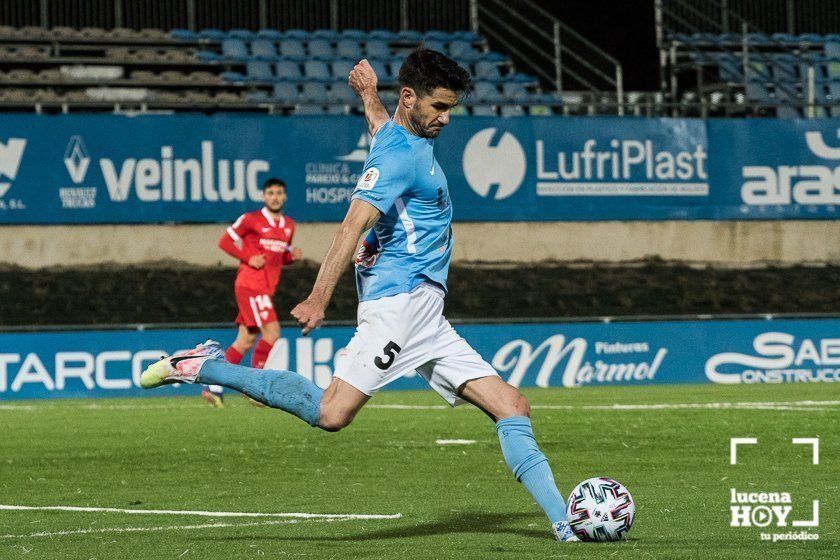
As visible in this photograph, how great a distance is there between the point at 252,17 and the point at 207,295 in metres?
8.54

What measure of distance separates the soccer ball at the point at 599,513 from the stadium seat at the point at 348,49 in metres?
23.0

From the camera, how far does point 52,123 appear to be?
23.9 m

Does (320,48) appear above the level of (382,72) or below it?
above

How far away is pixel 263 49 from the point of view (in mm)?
28734

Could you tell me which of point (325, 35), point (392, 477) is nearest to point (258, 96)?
point (325, 35)

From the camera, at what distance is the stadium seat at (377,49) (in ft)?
95.4

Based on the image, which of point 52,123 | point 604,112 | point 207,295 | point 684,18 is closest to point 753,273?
point 604,112

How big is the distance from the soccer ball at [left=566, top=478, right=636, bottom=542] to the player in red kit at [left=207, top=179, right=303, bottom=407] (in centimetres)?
1017

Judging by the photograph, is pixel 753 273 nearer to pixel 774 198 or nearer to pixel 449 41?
pixel 774 198

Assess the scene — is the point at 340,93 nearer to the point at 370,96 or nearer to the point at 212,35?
the point at 212,35

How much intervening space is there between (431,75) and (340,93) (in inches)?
821

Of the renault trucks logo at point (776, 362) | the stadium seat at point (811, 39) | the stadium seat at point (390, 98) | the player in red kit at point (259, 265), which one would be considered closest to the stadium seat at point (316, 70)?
the stadium seat at point (390, 98)

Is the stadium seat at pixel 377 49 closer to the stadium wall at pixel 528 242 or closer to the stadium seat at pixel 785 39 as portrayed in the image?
the stadium wall at pixel 528 242

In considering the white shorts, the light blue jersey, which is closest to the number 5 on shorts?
the white shorts
